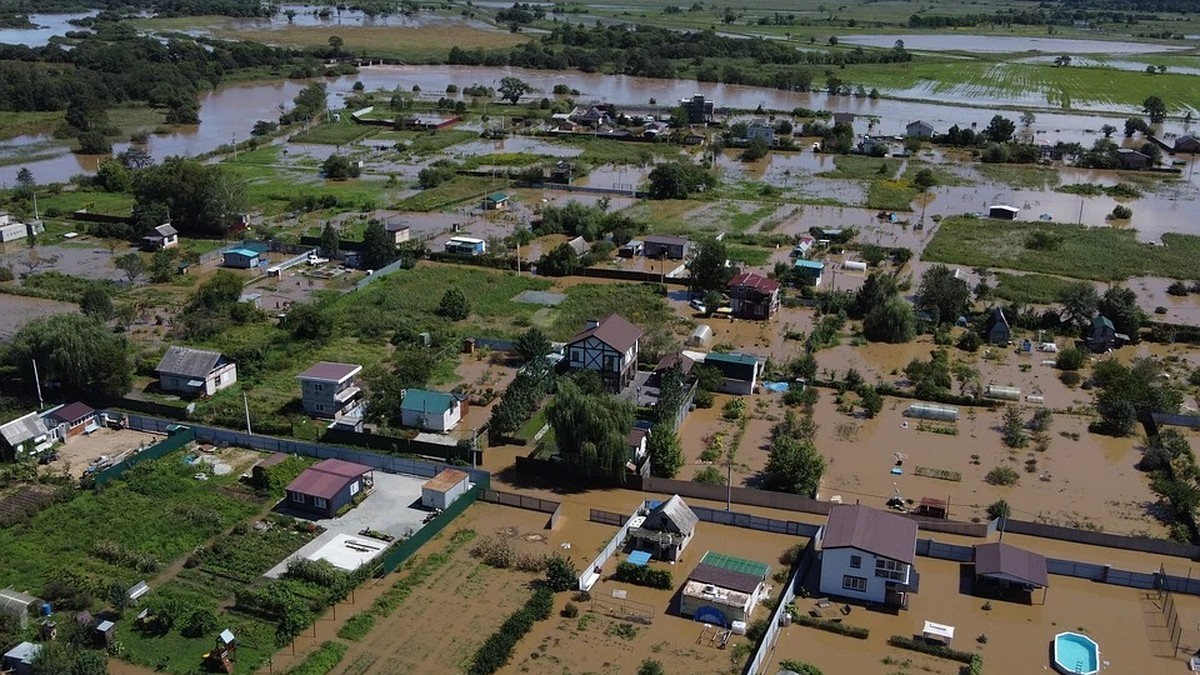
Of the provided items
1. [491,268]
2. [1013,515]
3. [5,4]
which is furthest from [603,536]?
[5,4]

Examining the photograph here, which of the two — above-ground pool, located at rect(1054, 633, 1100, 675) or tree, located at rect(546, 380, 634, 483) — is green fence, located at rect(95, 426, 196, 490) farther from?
above-ground pool, located at rect(1054, 633, 1100, 675)

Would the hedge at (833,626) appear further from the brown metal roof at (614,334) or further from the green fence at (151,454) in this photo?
the green fence at (151,454)

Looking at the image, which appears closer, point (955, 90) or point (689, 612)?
point (689, 612)

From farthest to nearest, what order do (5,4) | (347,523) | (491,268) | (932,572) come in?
(5,4)
(491,268)
(347,523)
(932,572)

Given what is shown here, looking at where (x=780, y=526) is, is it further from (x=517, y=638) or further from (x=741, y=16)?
(x=741, y=16)

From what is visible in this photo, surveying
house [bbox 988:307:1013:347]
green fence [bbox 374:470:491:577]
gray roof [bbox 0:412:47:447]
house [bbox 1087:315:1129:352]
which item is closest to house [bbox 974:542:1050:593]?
green fence [bbox 374:470:491:577]

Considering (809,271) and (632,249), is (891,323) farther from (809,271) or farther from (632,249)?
(632,249)

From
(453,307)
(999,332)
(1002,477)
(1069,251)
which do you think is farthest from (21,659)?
(1069,251)
